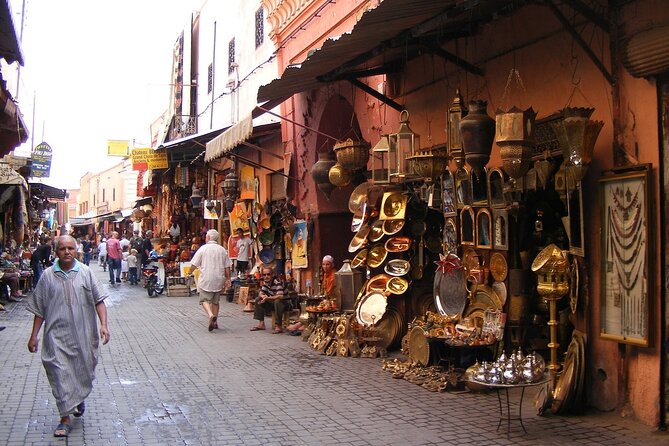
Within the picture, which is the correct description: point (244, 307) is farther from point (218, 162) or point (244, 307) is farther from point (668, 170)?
point (668, 170)

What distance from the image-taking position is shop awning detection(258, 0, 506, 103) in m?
6.86

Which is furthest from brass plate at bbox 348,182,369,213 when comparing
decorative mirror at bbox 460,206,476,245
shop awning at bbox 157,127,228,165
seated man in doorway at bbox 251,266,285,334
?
shop awning at bbox 157,127,228,165

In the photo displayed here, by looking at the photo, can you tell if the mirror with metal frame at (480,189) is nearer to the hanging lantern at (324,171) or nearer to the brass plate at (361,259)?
the brass plate at (361,259)

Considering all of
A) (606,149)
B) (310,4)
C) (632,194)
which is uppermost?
(310,4)

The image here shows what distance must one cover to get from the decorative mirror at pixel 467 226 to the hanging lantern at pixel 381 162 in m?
1.11

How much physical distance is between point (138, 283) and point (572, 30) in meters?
21.7

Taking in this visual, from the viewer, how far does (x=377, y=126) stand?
35.9 ft

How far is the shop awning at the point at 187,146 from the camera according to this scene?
1797cm

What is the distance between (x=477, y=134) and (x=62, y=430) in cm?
451

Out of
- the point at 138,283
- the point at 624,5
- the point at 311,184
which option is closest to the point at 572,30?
the point at 624,5

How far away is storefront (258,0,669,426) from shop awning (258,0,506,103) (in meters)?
0.03

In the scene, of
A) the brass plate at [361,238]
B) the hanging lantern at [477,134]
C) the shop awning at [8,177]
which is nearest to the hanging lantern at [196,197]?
the shop awning at [8,177]

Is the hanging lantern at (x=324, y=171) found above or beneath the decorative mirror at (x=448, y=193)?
above

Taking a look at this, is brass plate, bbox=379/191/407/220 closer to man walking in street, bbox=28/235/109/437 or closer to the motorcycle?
man walking in street, bbox=28/235/109/437
